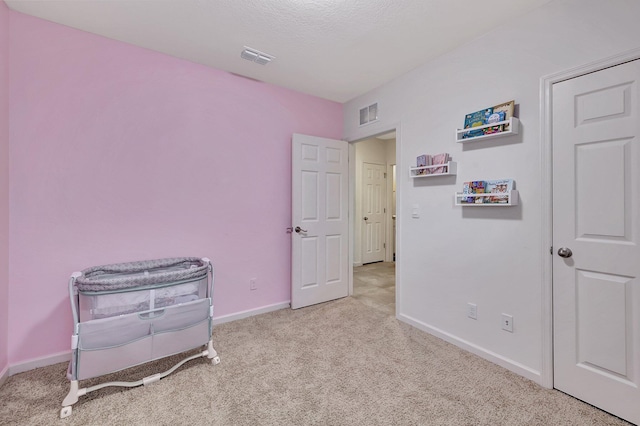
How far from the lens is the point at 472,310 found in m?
2.31

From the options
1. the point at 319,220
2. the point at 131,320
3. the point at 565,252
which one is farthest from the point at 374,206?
the point at 131,320

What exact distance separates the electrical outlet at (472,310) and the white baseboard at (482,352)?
0.74 ft

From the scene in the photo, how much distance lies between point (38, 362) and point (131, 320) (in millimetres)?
1004

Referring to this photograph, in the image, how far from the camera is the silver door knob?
1765 mm

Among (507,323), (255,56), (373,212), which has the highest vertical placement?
(255,56)

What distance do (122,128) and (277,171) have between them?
4.76 feet

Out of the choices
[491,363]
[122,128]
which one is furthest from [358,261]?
[122,128]

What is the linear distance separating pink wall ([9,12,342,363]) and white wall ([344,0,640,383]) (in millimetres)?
1391

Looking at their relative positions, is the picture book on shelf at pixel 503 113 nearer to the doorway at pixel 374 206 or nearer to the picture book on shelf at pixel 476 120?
the picture book on shelf at pixel 476 120

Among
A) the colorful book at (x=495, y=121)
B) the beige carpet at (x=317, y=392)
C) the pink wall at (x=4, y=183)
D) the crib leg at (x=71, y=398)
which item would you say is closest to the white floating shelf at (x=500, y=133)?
the colorful book at (x=495, y=121)

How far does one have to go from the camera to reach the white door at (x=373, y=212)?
18.4 feet

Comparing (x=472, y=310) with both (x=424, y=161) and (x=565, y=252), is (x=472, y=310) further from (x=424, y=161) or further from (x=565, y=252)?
(x=424, y=161)

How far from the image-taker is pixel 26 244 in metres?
2.03

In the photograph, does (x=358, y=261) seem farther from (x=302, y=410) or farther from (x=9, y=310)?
(x=9, y=310)
